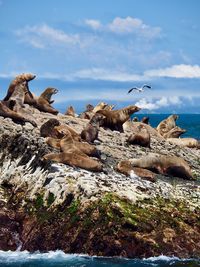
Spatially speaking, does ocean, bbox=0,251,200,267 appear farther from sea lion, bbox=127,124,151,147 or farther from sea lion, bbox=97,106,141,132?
sea lion, bbox=97,106,141,132

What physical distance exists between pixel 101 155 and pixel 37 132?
3.27 metres

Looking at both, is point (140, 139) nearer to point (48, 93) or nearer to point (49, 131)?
point (49, 131)

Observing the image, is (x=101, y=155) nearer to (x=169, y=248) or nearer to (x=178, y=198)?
(x=178, y=198)

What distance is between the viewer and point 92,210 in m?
14.6

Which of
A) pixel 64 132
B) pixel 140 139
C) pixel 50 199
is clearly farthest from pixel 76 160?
pixel 140 139

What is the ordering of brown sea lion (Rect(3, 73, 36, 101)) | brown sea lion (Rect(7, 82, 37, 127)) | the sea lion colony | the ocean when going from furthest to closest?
brown sea lion (Rect(3, 73, 36, 101))
brown sea lion (Rect(7, 82, 37, 127))
the sea lion colony
the ocean

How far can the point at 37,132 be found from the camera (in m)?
22.4

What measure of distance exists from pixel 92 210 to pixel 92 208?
0.06 metres

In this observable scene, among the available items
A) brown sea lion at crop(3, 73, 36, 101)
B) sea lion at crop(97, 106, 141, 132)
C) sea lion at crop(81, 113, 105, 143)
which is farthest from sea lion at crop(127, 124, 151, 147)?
brown sea lion at crop(3, 73, 36, 101)

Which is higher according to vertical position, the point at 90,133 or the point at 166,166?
the point at 90,133

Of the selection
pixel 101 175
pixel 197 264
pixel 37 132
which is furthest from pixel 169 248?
pixel 37 132

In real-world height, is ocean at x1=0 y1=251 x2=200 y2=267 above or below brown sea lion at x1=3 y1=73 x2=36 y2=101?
below

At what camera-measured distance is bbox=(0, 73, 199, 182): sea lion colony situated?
17.9 meters

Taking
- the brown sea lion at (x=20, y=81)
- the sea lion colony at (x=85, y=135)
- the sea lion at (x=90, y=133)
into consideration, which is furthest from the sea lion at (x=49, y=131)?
the brown sea lion at (x=20, y=81)
